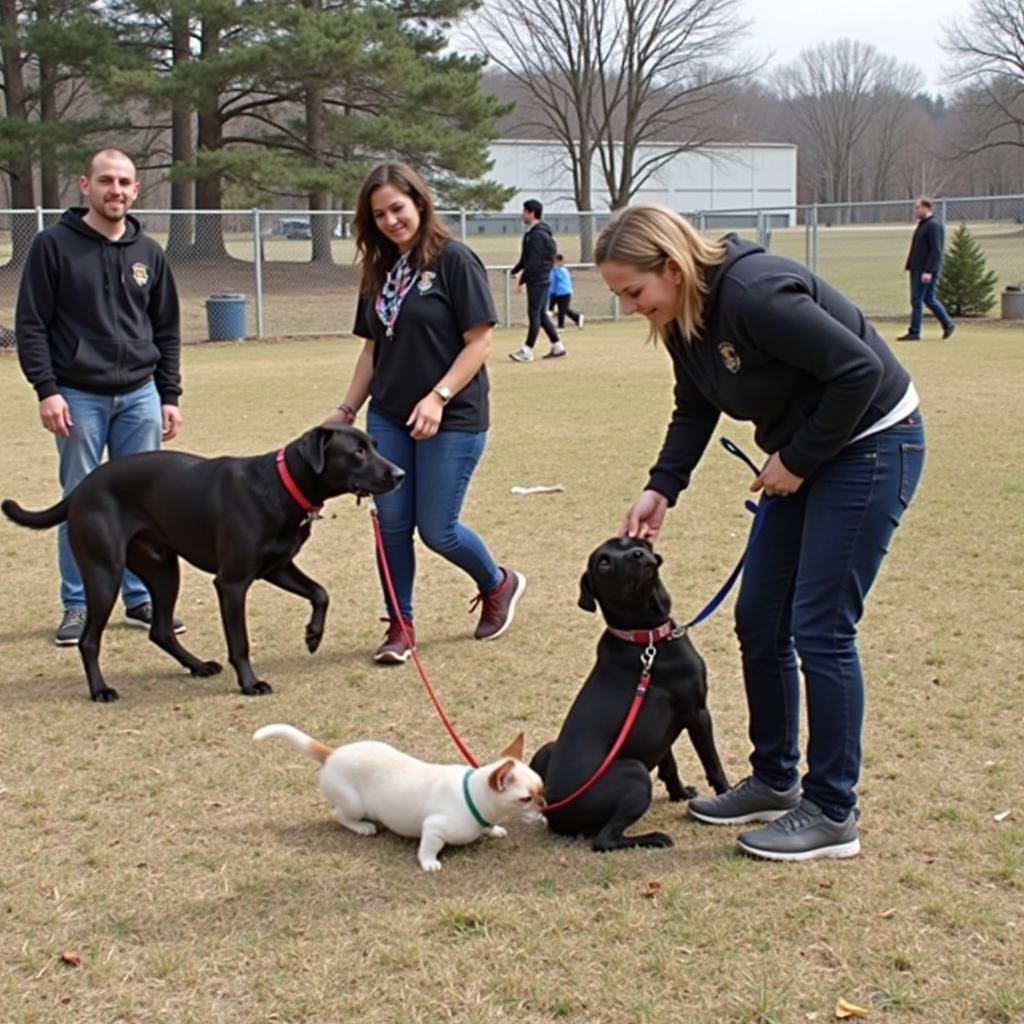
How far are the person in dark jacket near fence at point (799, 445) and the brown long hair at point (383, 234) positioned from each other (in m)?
1.89

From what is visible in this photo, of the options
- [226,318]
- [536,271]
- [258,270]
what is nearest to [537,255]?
[536,271]

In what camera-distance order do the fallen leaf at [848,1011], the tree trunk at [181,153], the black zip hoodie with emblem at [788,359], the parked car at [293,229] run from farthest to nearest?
the parked car at [293,229]
the tree trunk at [181,153]
the black zip hoodie with emblem at [788,359]
the fallen leaf at [848,1011]

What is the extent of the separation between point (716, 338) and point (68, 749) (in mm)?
2761

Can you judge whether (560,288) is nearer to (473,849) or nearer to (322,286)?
(322,286)

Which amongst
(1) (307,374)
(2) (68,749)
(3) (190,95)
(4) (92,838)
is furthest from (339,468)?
(3) (190,95)

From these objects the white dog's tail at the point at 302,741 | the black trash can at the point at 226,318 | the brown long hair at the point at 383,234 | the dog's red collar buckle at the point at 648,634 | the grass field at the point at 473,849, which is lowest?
the grass field at the point at 473,849

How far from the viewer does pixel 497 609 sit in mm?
5918

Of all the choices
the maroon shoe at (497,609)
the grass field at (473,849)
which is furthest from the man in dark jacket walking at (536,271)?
the maroon shoe at (497,609)

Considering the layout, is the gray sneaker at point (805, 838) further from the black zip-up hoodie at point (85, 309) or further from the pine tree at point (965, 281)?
the pine tree at point (965, 281)

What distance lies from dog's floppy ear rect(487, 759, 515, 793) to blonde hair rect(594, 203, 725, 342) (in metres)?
1.25

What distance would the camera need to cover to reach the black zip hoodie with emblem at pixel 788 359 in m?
3.21

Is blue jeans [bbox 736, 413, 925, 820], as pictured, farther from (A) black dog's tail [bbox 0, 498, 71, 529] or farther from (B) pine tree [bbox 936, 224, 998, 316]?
(B) pine tree [bbox 936, 224, 998, 316]

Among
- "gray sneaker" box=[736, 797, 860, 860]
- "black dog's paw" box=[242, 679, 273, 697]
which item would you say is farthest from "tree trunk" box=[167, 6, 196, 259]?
"gray sneaker" box=[736, 797, 860, 860]

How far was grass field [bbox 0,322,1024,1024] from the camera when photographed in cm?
301
